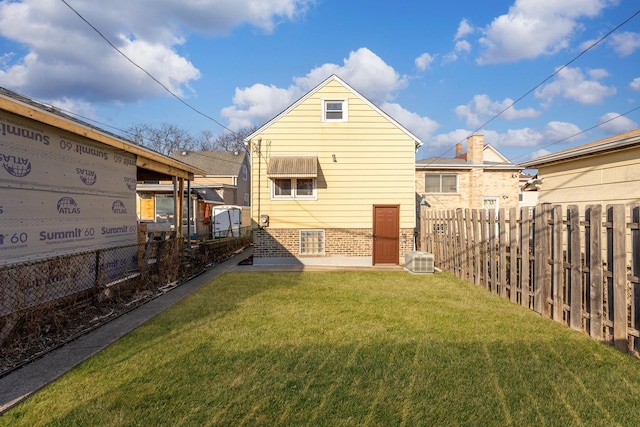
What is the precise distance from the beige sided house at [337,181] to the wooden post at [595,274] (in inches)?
307

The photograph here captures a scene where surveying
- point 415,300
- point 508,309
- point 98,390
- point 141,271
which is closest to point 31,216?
point 141,271

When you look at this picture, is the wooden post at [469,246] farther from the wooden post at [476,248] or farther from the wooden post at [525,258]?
the wooden post at [525,258]

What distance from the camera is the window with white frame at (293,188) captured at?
12750mm

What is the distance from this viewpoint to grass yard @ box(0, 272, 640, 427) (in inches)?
125

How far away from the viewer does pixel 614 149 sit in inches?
283

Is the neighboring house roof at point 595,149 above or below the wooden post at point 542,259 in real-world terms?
above

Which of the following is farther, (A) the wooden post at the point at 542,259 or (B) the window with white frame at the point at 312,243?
(B) the window with white frame at the point at 312,243

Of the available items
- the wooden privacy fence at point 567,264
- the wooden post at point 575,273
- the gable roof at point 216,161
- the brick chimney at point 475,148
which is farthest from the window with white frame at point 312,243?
the gable roof at point 216,161

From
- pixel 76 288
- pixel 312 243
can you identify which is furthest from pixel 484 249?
pixel 76 288

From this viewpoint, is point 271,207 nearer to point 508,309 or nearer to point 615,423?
point 508,309

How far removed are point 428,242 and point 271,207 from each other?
5.82 metres

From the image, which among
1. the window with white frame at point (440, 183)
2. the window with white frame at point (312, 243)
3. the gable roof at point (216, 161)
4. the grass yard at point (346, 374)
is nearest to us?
the grass yard at point (346, 374)

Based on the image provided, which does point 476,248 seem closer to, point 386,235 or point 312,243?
point 386,235

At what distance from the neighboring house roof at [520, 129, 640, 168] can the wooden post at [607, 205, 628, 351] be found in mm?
2960
